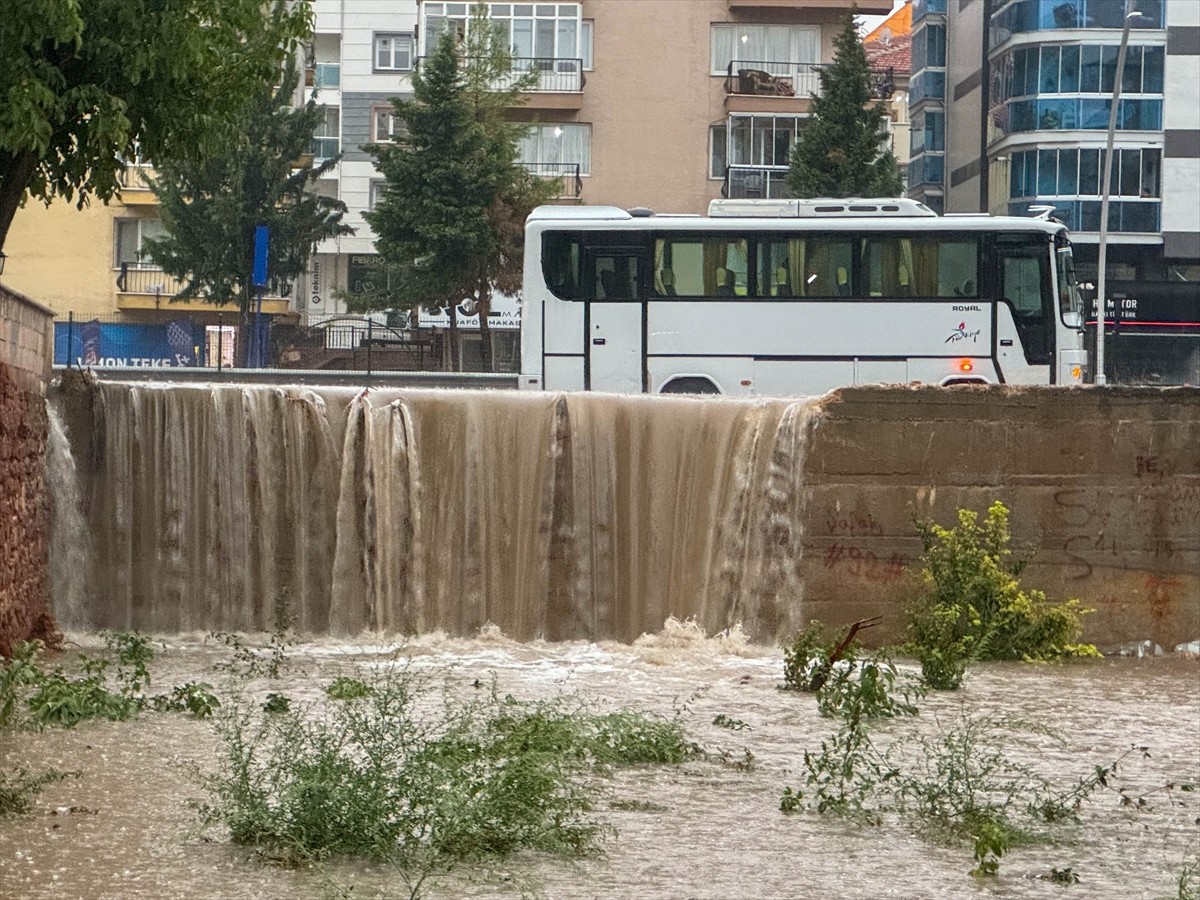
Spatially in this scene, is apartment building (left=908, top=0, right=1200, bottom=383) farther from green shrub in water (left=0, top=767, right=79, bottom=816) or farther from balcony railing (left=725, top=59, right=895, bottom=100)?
green shrub in water (left=0, top=767, right=79, bottom=816)

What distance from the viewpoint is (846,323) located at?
26.2 m

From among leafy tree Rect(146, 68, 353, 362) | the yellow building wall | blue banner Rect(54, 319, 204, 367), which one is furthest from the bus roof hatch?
the yellow building wall

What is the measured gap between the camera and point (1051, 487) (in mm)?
16125

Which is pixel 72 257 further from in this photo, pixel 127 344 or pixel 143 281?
pixel 127 344

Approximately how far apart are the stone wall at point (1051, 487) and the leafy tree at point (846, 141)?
2639cm

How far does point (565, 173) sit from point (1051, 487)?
33.2 m

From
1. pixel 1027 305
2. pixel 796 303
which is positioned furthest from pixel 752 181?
pixel 1027 305

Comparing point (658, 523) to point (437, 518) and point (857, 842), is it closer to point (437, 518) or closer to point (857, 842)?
point (437, 518)

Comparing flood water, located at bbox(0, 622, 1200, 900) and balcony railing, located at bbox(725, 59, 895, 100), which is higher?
balcony railing, located at bbox(725, 59, 895, 100)

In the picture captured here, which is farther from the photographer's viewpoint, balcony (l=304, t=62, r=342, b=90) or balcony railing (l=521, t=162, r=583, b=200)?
balcony (l=304, t=62, r=342, b=90)

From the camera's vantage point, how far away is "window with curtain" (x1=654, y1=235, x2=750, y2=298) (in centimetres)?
2631

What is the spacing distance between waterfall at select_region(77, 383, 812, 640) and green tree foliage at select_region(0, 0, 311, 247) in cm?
318

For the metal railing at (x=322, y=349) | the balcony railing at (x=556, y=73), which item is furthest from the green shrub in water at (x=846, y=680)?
the balcony railing at (x=556, y=73)

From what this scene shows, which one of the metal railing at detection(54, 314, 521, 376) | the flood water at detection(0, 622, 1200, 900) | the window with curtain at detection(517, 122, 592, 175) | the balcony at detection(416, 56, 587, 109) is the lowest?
the flood water at detection(0, 622, 1200, 900)
